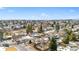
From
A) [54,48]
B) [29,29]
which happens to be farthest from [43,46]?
[29,29]

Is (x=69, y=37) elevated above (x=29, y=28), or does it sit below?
below

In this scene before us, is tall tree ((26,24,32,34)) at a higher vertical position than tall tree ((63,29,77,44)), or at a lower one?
higher

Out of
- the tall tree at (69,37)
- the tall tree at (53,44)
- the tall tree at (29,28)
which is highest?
the tall tree at (29,28)

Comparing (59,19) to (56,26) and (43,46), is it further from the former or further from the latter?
(43,46)

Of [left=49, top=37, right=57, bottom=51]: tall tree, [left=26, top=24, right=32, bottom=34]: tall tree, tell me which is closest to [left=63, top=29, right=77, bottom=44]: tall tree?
[left=49, top=37, right=57, bottom=51]: tall tree

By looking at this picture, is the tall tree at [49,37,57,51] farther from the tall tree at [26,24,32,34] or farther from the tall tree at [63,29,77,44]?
the tall tree at [26,24,32,34]

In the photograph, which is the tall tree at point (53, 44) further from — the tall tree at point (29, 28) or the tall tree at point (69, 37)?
the tall tree at point (29, 28)

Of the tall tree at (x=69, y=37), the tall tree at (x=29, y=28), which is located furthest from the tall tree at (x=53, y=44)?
the tall tree at (x=29, y=28)

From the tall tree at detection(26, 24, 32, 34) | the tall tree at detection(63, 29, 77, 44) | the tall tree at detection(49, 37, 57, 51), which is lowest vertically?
the tall tree at detection(49, 37, 57, 51)

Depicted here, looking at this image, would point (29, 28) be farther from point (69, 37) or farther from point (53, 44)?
point (69, 37)

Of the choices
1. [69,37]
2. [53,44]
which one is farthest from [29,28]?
[69,37]
